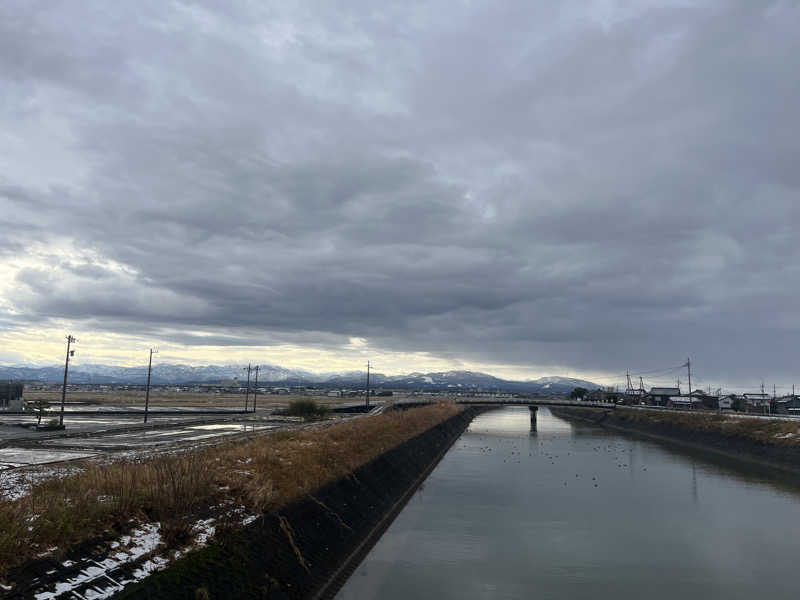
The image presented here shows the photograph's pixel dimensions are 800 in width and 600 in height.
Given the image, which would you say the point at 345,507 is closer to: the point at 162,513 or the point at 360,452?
the point at 360,452

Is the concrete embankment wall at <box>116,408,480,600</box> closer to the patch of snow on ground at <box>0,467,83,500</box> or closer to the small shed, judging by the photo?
the patch of snow on ground at <box>0,467,83,500</box>

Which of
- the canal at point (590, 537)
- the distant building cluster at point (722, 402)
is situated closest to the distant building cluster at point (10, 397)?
the canal at point (590, 537)

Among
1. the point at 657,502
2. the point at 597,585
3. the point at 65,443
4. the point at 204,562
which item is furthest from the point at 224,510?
Result: the point at 657,502

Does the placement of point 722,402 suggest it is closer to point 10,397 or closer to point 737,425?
point 737,425

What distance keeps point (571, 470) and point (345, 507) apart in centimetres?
3580

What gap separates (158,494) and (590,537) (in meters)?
24.1

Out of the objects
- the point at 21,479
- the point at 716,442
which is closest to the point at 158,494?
the point at 21,479

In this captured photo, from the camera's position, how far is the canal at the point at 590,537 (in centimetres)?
2347

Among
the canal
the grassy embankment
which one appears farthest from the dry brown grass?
the grassy embankment

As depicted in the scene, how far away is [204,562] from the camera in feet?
50.2

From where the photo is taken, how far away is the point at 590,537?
31.2m

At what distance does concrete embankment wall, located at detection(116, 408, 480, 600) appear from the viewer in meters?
14.6

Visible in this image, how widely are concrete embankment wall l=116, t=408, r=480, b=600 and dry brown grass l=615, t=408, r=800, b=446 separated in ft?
161

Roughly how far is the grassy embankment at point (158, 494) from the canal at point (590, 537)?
5270mm
